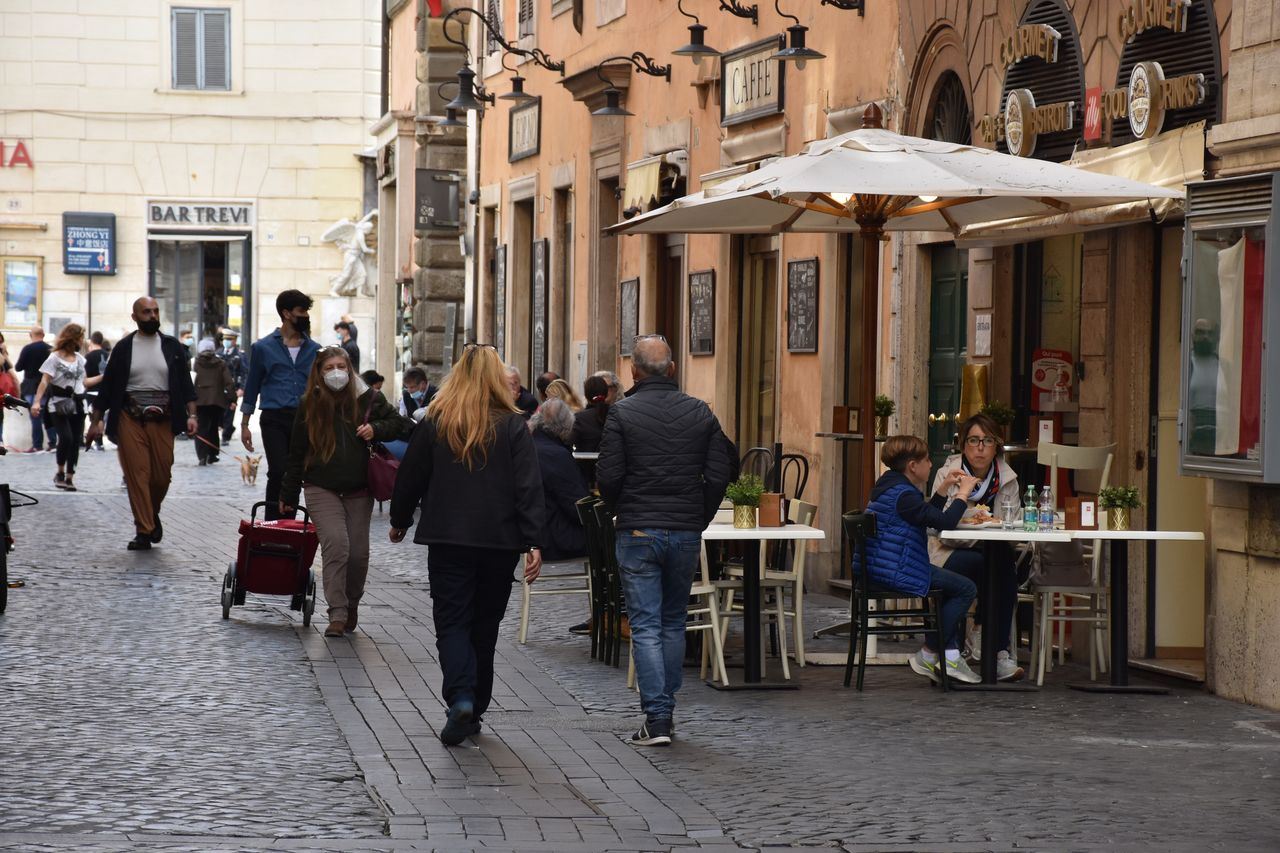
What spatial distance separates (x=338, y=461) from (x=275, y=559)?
3.32 feet

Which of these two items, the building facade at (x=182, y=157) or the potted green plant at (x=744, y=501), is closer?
the potted green plant at (x=744, y=501)

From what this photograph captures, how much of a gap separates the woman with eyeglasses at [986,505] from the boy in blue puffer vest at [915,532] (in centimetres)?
22

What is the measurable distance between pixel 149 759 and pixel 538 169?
17569 millimetres

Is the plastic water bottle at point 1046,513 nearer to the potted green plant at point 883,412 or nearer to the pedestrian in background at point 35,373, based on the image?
the potted green plant at point 883,412

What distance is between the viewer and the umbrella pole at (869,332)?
11.4m

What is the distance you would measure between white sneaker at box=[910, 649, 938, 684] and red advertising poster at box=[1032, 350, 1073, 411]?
6.79 feet

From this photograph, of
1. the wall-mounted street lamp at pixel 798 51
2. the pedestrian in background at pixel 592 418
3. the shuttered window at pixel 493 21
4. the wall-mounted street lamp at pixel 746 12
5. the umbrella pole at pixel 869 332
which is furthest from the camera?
the shuttered window at pixel 493 21

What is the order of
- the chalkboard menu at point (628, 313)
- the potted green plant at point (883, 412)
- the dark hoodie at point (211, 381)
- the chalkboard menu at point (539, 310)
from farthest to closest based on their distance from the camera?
the dark hoodie at point (211, 381) → the chalkboard menu at point (539, 310) → the chalkboard menu at point (628, 313) → the potted green plant at point (883, 412)

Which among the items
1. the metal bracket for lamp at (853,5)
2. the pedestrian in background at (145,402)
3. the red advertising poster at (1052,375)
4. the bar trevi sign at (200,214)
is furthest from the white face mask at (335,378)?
the bar trevi sign at (200,214)

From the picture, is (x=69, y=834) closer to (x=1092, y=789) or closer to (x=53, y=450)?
(x=1092, y=789)

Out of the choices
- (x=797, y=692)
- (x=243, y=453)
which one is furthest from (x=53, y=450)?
(x=797, y=692)

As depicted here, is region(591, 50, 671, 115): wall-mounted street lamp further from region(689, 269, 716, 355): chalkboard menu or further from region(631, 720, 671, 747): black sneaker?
region(631, 720, 671, 747): black sneaker

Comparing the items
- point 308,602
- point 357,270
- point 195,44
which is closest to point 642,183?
point 308,602

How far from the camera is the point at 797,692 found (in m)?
10.3
